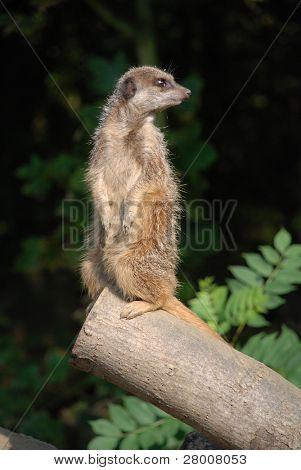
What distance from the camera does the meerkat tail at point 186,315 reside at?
241 cm

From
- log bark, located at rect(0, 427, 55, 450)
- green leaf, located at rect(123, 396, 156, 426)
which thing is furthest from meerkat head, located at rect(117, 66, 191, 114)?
log bark, located at rect(0, 427, 55, 450)

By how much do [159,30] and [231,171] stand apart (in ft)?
3.85

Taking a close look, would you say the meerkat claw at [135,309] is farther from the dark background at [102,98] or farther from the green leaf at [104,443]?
the dark background at [102,98]

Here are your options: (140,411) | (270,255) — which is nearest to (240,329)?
(270,255)

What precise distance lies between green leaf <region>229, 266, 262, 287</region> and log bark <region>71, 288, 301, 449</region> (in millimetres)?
435

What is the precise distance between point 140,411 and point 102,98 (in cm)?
253

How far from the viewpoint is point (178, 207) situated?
2764 millimetres

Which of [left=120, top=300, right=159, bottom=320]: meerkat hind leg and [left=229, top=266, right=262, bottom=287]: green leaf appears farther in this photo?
[left=229, top=266, right=262, bottom=287]: green leaf

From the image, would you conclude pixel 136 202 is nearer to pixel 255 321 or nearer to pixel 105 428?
pixel 255 321

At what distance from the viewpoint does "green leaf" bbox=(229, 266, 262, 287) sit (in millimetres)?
2670

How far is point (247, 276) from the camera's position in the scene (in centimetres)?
268

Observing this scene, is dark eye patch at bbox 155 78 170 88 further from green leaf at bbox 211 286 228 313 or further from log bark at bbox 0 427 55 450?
log bark at bbox 0 427 55 450

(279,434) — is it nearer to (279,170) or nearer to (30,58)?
(279,170)
